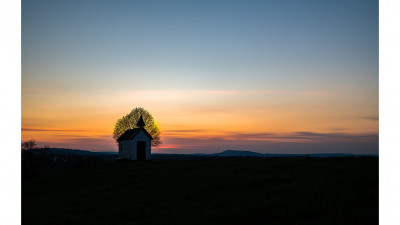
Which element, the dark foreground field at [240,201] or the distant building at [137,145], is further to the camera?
the distant building at [137,145]

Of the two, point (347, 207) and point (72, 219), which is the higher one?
point (347, 207)

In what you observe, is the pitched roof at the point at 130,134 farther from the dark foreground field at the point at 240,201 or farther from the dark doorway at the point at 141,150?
the dark foreground field at the point at 240,201

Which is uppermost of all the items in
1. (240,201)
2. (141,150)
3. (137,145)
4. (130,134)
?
(130,134)

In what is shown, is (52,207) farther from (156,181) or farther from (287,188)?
(287,188)

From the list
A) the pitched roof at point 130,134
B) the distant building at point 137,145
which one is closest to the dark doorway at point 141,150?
the distant building at point 137,145

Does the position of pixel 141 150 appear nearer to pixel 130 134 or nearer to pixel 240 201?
pixel 130 134

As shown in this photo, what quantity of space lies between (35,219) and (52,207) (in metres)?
4.64

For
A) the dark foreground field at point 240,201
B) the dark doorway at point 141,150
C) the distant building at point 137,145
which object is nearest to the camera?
the dark foreground field at point 240,201

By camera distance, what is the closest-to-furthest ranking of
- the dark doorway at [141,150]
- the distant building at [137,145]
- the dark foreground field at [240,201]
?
the dark foreground field at [240,201] < the distant building at [137,145] < the dark doorway at [141,150]

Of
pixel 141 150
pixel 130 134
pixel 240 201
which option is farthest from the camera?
pixel 130 134

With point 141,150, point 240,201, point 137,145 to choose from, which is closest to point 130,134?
point 137,145

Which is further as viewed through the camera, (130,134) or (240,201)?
(130,134)

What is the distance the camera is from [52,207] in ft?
87.6
